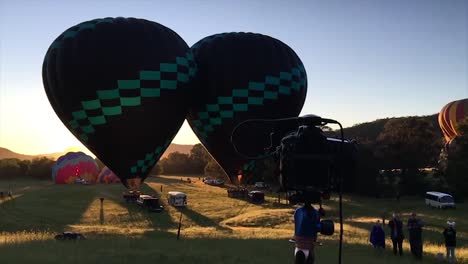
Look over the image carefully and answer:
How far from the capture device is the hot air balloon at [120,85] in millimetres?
20219

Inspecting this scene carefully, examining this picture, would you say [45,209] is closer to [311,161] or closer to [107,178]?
[107,178]

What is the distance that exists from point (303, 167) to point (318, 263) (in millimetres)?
9817

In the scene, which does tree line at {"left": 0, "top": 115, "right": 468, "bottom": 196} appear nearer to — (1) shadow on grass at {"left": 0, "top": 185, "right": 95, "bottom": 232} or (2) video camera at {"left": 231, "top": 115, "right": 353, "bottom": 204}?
(1) shadow on grass at {"left": 0, "top": 185, "right": 95, "bottom": 232}

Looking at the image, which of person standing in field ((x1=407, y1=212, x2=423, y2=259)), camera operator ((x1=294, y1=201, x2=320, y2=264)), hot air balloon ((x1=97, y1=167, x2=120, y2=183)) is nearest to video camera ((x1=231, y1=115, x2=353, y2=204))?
camera operator ((x1=294, y1=201, x2=320, y2=264))

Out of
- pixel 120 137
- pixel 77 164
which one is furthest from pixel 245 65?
pixel 77 164

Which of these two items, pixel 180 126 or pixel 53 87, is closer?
pixel 53 87

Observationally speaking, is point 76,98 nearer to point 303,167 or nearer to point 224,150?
point 224,150

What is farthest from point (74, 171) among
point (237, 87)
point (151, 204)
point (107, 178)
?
point (237, 87)

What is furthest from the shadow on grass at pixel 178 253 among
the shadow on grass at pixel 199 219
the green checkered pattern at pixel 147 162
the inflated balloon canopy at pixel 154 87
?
the shadow on grass at pixel 199 219

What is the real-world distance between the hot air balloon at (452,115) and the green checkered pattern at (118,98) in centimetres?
6486

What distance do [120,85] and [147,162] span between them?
377 centimetres

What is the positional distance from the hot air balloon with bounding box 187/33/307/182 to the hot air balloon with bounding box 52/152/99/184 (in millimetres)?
54334

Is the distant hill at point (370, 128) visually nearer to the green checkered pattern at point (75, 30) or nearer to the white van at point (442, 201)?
the white van at point (442, 201)

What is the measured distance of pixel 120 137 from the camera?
20.7 meters
